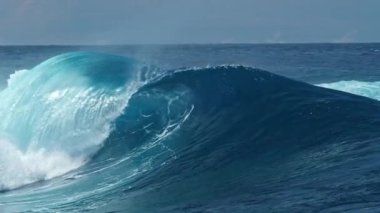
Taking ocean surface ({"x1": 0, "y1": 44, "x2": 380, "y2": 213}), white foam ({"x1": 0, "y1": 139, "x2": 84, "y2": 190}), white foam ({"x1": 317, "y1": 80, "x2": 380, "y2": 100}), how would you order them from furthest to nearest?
1. white foam ({"x1": 317, "y1": 80, "x2": 380, "y2": 100})
2. white foam ({"x1": 0, "y1": 139, "x2": 84, "y2": 190})
3. ocean surface ({"x1": 0, "y1": 44, "x2": 380, "y2": 213})

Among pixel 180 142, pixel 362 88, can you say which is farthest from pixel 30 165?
pixel 362 88

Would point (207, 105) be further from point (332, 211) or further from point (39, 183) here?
point (332, 211)

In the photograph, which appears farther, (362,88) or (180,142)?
(362,88)

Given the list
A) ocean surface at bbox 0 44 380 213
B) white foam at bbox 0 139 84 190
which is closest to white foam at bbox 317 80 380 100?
ocean surface at bbox 0 44 380 213

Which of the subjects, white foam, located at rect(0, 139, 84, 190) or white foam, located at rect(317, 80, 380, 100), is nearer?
white foam, located at rect(0, 139, 84, 190)

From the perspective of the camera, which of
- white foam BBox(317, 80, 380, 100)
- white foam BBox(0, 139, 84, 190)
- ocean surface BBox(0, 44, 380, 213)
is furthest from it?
white foam BBox(317, 80, 380, 100)

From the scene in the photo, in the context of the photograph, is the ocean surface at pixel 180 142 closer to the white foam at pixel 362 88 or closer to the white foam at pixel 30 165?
the white foam at pixel 30 165

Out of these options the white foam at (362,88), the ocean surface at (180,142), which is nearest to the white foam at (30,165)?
the ocean surface at (180,142)

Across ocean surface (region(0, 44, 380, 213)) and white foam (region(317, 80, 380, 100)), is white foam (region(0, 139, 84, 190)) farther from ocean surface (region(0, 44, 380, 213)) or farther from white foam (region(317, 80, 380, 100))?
white foam (region(317, 80, 380, 100))

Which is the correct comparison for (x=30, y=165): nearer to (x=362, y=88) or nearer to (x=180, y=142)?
(x=180, y=142)
